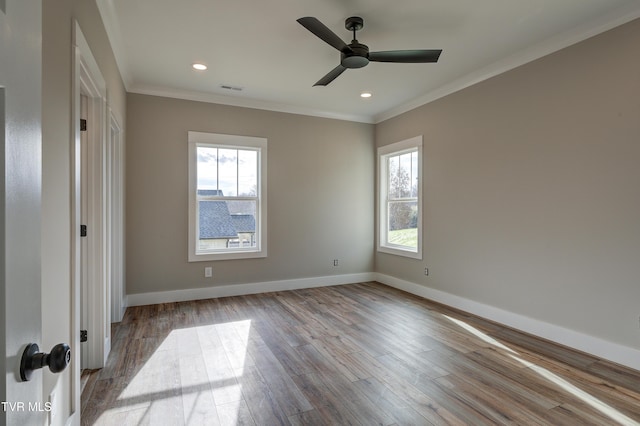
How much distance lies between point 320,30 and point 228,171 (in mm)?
2814

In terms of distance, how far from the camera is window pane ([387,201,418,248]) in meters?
4.97

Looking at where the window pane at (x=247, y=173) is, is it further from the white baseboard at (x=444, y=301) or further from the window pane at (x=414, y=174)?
the window pane at (x=414, y=174)

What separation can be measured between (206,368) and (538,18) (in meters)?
3.95

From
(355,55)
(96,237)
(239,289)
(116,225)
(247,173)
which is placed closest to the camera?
(96,237)

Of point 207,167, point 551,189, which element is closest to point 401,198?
point 551,189

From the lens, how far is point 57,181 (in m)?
1.62

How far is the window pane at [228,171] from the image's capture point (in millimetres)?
4737

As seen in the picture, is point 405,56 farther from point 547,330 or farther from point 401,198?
point 547,330

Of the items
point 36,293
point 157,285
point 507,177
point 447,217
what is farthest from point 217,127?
point 36,293

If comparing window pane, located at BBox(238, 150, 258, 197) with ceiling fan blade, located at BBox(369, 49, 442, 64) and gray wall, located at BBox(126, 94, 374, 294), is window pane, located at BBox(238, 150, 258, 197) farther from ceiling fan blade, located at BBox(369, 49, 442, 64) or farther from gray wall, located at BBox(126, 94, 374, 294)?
ceiling fan blade, located at BBox(369, 49, 442, 64)

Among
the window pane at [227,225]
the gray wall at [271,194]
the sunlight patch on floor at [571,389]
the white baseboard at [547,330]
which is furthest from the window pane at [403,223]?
the window pane at [227,225]

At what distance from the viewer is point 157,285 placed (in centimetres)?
433

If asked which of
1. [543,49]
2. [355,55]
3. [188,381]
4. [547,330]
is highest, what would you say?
[543,49]

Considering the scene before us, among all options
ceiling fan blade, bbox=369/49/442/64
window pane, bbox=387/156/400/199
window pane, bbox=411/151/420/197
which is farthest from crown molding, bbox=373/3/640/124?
ceiling fan blade, bbox=369/49/442/64
